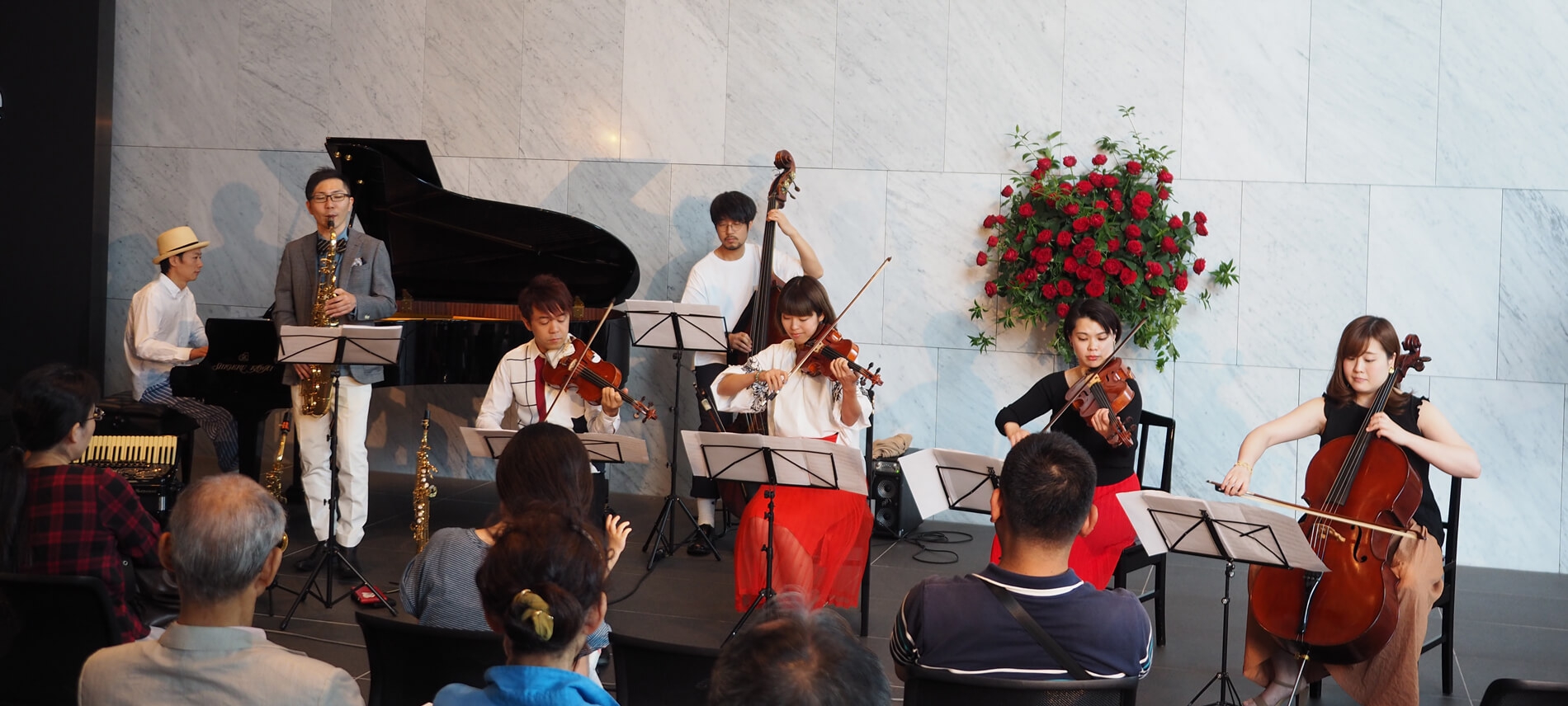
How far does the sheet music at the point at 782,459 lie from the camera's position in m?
3.65

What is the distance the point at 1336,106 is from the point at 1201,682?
11.5ft

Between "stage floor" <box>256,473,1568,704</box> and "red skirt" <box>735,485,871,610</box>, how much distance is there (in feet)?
0.86

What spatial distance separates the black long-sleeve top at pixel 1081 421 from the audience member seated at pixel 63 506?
8.47 feet

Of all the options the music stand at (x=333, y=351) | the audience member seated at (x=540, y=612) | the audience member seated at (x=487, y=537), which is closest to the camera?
the audience member seated at (x=540, y=612)

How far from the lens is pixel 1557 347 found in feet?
19.5

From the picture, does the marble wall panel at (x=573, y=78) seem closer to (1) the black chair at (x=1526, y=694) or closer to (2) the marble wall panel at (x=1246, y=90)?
(2) the marble wall panel at (x=1246, y=90)

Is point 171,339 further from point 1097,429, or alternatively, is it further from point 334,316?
point 1097,429

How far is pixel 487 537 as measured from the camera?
268cm

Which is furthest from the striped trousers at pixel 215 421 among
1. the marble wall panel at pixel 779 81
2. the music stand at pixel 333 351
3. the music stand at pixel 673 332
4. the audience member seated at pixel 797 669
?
the audience member seated at pixel 797 669

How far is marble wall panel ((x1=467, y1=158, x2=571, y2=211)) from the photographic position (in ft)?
23.0

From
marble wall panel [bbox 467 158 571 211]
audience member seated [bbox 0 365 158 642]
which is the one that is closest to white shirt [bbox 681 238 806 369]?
marble wall panel [bbox 467 158 571 211]

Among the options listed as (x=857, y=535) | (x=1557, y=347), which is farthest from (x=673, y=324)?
(x=1557, y=347)

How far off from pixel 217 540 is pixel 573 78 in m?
5.32

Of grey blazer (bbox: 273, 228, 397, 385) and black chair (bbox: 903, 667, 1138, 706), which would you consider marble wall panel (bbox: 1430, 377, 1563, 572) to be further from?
grey blazer (bbox: 273, 228, 397, 385)
